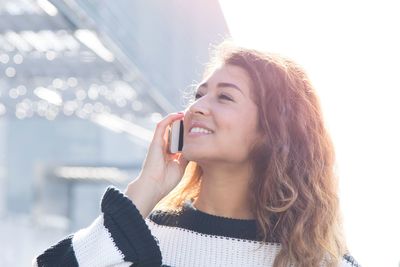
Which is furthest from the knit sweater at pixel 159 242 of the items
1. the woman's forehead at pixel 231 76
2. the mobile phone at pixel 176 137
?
the woman's forehead at pixel 231 76

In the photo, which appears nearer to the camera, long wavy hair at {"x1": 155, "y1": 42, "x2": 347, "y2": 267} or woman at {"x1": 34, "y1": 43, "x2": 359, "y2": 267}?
woman at {"x1": 34, "y1": 43, "x2": 359, "y2": 267}

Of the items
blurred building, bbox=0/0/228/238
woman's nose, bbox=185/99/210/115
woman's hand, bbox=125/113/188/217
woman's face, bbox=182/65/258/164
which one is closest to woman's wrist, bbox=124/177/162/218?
woman's hand, bbox=125/113/188/217

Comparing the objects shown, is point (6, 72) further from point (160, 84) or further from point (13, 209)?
point (13, 209)

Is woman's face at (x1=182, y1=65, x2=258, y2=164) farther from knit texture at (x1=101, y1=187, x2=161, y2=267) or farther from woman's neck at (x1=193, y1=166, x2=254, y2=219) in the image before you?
knit texture at (x1=101, y1=187, x2=161, y2=267)

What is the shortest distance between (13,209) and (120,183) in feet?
12.5

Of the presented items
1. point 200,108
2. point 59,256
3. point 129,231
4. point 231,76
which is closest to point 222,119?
point 200,108

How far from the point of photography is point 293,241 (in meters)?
3.87

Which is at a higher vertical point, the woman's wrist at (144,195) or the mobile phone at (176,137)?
the mobile phone at (176,137)

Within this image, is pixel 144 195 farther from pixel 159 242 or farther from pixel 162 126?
pixel 162 126

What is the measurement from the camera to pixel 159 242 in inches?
157

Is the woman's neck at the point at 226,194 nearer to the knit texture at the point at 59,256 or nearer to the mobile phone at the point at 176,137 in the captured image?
the mobile phone at the point at 176,137

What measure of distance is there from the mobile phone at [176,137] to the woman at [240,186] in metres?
0.06

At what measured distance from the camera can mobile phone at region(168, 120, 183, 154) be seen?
4.06 meters

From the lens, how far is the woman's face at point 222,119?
3.75 meters
